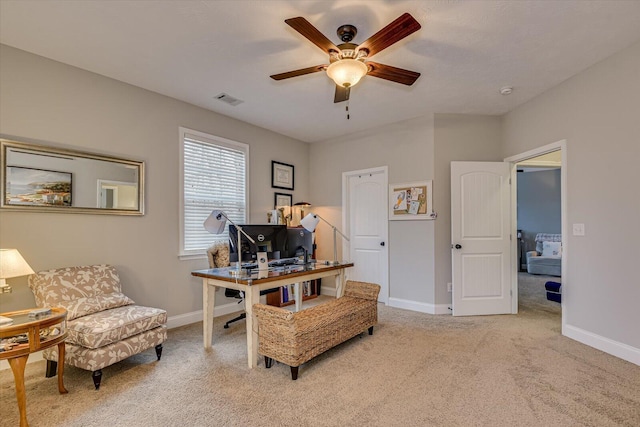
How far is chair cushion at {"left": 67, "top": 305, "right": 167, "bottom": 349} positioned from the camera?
2258 mm

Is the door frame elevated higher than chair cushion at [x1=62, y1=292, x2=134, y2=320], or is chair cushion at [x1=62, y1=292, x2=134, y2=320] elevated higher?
the door frame

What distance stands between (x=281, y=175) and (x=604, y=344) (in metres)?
4.36

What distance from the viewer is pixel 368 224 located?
5.00m

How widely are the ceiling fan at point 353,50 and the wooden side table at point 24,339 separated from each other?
2307mm

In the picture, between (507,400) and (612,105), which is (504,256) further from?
(507,400)

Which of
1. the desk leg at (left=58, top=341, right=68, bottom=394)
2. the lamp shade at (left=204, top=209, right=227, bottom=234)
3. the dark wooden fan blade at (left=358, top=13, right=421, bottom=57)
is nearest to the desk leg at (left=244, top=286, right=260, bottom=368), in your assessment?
the lamp shade at (left=204, top=209, right=227, bottom=234)

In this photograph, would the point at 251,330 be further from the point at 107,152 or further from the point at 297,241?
the point at 107,152

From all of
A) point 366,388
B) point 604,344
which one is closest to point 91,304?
point 366,388

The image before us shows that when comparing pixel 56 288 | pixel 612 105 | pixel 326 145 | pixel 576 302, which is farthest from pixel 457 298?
pixel 56 288

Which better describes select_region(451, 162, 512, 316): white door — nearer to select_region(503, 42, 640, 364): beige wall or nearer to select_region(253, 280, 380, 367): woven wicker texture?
select_region(503, 42, 640, 364): beige wall

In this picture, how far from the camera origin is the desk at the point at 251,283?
102 inches

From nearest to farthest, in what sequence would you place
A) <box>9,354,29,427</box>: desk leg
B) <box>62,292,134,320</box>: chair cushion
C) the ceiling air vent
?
<box>9,354,29,427</box>: desk leg < <box>62,292,134,320</box>: chair cushion < the ceiling air vent

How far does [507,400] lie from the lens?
82.7 inches

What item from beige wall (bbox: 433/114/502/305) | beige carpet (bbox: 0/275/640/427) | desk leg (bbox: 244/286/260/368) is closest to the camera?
beige carpet (bbox: 0/275/640/427)
